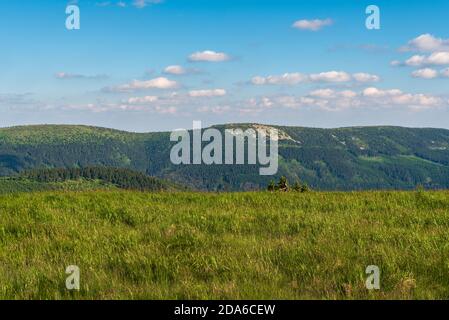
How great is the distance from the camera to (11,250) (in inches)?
425

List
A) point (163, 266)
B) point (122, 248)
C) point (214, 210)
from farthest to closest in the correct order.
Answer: point (214, 210) < point (122, 248) < point (163, 266)

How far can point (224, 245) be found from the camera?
1079 centimetres

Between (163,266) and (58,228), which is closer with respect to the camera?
(163,266)

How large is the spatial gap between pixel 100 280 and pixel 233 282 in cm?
234

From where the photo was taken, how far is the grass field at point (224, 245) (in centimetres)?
786

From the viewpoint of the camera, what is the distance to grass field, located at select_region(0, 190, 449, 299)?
7855 millimetres

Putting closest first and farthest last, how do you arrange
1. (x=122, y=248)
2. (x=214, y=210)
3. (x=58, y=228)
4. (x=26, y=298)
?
(x=26, y=298) → (x=122, y=248) → (x=58, y=228) → (x=214, y=210)

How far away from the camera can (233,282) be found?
8031 mm

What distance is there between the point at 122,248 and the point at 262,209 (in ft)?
19.3

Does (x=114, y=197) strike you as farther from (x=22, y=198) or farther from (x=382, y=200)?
(x=382, y=200)
